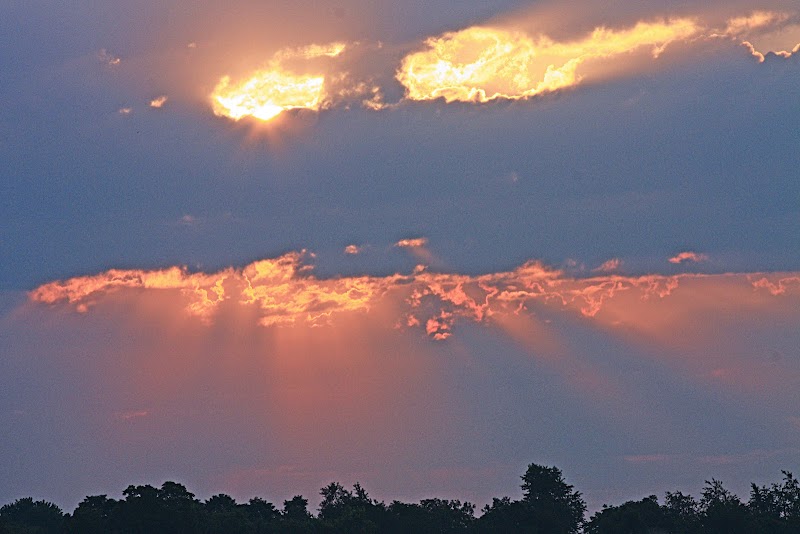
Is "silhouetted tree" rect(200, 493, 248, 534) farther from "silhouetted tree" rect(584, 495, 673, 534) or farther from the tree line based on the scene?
"silhouetted tree" rect(584, 495, 673, 534)

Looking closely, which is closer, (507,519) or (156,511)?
(156,511)

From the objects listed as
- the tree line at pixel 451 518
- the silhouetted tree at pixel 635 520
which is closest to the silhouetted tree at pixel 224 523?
the tree line at pixel 451 518

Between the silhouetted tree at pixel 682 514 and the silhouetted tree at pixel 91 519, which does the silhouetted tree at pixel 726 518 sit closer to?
the silhouetted tree at pixel 682 514

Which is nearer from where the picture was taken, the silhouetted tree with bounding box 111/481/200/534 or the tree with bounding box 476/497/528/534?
the silhouetted tree with bounding box 111/481/200/534

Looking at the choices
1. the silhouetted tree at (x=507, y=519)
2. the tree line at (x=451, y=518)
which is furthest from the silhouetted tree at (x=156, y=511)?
the silhouetted tree at (x=507, y=519)

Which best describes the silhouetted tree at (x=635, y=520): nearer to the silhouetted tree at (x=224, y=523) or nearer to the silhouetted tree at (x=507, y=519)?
the silhouetted tree at (x=507, y=519)

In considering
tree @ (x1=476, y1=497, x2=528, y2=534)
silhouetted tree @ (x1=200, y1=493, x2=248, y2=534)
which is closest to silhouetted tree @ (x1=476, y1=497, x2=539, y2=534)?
tree @ (x1=476, y1=497, x2=528, y2=534)

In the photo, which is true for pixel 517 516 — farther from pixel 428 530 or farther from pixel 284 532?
pixel 284 532

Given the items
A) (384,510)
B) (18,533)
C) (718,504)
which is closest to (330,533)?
(384,510)

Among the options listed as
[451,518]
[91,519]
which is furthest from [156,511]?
[451,518]

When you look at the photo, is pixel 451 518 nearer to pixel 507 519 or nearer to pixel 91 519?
pixel 507 519

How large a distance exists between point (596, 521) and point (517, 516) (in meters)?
14.2

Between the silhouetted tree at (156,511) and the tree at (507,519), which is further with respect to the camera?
the tree at (507,519)

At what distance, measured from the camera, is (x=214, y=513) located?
177250mm
